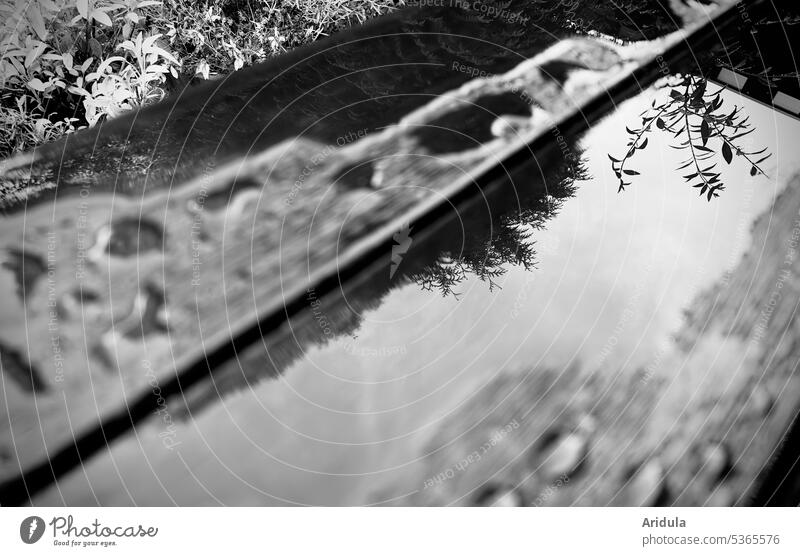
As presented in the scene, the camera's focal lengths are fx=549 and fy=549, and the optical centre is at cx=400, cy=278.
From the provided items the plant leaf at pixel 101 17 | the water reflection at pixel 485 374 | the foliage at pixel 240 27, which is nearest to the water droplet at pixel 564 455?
the water reflection at pixel 485 374

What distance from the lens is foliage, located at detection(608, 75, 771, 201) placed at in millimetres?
538

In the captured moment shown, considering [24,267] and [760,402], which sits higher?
[760,402]

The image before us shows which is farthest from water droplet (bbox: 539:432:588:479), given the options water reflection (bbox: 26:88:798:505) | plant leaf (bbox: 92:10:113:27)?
plant leaf (bbox: 92:10:113:27)

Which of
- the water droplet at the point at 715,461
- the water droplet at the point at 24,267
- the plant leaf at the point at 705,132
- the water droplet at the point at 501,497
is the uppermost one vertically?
the plant leaf at the point at 705,132

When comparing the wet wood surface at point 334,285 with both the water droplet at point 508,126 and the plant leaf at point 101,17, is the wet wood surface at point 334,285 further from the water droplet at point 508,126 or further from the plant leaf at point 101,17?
the plant leaf at point 101,17

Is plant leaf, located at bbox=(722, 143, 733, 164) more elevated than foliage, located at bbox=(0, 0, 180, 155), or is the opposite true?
plant leaf, located at bbox=(722, 143, 733, 164)

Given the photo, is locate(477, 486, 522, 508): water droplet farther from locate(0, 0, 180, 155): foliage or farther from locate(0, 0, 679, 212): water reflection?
locate(0, 0, 180, 155): foliage

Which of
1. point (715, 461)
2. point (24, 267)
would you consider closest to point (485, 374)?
point (715, 461)

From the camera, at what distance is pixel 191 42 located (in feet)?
1.90

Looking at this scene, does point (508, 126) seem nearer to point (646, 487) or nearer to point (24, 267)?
point (646, 487)

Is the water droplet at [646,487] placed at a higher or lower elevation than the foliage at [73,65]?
lower

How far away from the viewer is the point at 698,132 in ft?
1.79

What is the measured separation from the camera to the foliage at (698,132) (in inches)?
21.2
